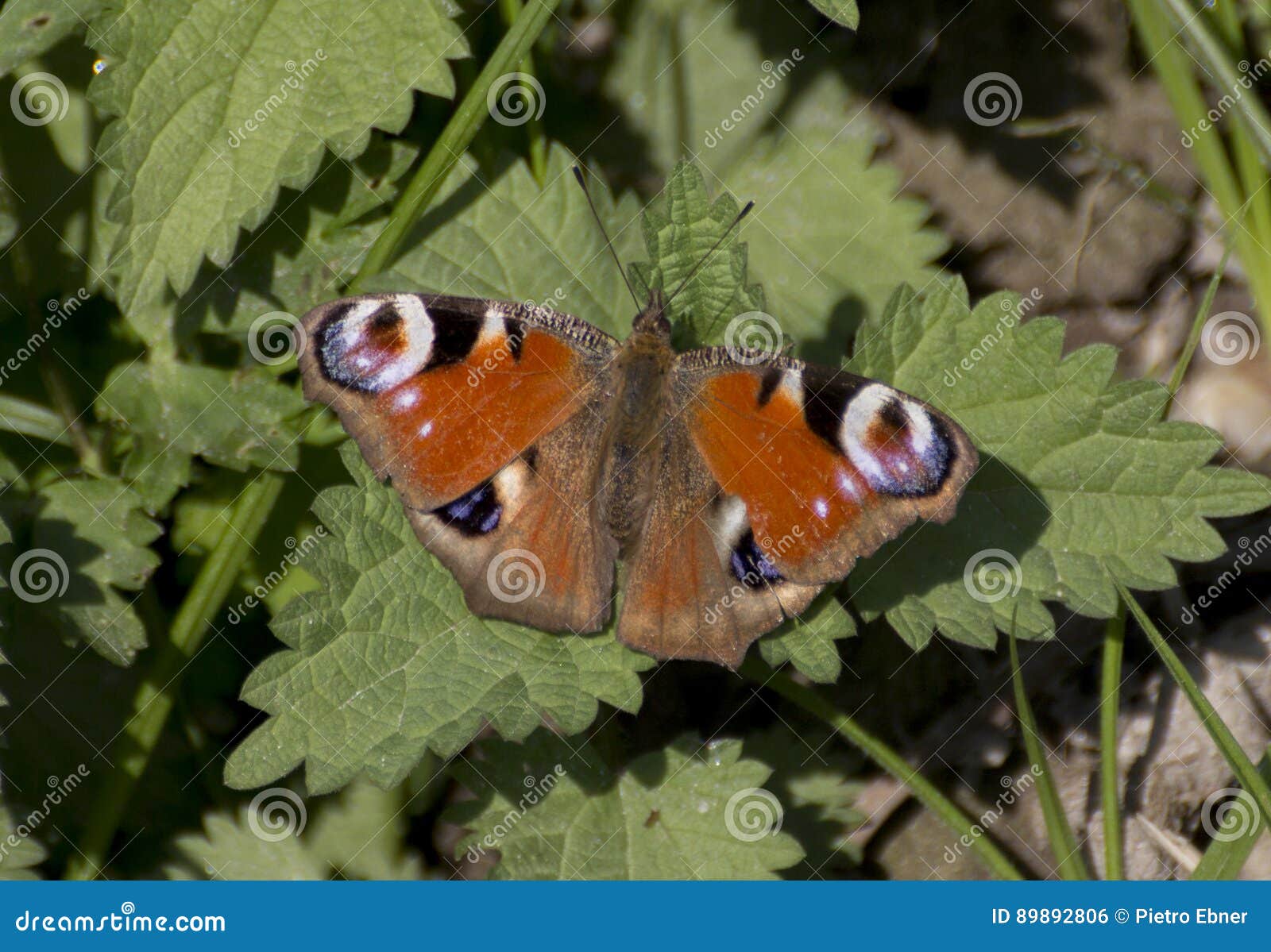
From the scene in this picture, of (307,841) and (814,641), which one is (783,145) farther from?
(307,841)

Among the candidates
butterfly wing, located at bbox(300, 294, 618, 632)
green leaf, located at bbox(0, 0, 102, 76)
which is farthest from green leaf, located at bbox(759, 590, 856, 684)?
green leaf, located at bbox(0, 0, 102, 76)

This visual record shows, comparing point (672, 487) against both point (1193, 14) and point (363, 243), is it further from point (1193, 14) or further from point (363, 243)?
point (1193, 14)

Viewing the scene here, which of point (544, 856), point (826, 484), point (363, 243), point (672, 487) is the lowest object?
point (544, 856)

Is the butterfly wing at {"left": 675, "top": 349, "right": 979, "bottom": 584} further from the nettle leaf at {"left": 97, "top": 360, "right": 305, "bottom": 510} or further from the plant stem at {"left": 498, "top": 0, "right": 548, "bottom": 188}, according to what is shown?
the nettle leaf at {"left": 97, "top": 360, "right": 305, "bottom": 510}

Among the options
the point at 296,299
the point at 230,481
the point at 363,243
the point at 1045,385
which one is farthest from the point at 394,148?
the point at 1045,385

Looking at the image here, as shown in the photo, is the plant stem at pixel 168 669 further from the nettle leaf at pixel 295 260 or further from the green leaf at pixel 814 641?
the green leaf at pixel 814 641
